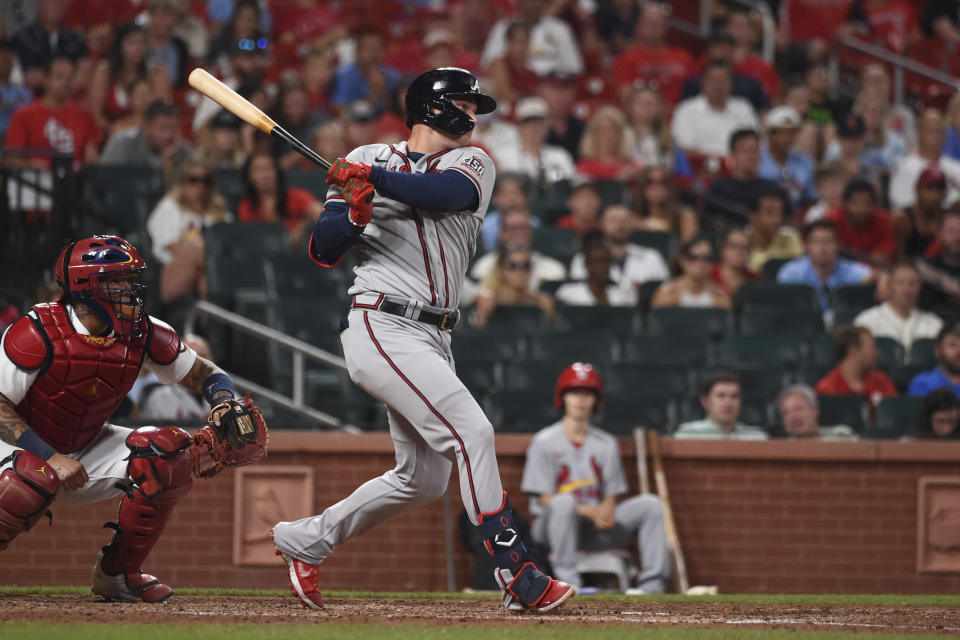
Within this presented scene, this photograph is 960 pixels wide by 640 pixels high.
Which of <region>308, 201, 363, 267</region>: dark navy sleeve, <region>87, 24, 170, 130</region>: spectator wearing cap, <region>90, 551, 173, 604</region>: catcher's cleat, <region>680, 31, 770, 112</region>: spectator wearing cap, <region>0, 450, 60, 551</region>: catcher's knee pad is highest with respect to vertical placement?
<region>680, 31, 770, 112</region>: spectator wearing cap

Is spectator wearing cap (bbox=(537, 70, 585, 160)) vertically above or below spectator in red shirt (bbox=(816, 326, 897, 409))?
above

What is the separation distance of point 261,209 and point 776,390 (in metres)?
3.78

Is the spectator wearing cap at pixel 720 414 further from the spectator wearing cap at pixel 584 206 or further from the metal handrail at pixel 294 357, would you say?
the spectator wearing cap at pixel 584 206

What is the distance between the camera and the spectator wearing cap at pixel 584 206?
10414mm

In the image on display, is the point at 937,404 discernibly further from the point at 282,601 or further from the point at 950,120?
the point at 950,120

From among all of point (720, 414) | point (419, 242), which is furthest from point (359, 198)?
point (720, 414)

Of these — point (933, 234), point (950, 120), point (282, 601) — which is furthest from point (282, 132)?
point (950, 120)

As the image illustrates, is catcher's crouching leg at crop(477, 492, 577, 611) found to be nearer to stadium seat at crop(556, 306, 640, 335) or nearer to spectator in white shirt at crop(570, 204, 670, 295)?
stadium seat at crop(556, 306, 640, 335)

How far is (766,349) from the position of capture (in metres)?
9.30

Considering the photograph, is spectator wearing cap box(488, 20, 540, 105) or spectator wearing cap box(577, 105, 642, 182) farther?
spectator wearing cap box(488, 20, 540, 105)

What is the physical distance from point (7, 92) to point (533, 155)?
417cm

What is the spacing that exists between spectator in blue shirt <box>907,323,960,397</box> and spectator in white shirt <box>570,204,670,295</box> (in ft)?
6.69

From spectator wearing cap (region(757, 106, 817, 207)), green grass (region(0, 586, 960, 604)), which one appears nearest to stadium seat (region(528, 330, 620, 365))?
green grass (region(0, 586, 960, 604))

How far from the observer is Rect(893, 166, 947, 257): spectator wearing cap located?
1091 cm
